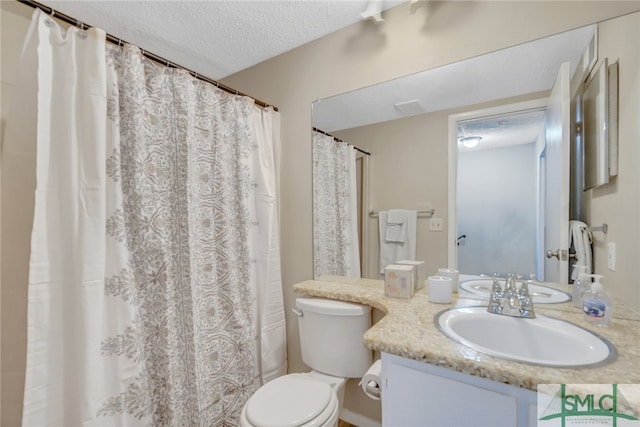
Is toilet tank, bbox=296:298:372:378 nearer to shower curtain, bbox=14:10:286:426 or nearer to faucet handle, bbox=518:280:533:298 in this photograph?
shower curtain, bbox=14:10:286:426

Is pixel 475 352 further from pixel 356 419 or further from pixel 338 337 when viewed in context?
pixel 356 419

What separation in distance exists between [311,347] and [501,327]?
0.90m

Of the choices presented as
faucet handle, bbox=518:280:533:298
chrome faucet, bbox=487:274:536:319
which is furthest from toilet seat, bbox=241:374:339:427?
faucet handle, bbox=518:280:533:298

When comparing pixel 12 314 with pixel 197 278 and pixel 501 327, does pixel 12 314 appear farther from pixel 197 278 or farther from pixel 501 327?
pixel 501 327

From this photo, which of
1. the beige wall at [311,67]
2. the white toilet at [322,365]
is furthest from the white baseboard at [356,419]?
the white toilet at [322,365]

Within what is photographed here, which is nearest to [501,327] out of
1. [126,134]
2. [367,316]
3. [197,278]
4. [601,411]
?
[601,411]

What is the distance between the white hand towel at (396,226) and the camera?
58.1 inches

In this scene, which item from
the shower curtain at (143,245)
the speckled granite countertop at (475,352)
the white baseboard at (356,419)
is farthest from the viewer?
the white baseboard at (356,419)

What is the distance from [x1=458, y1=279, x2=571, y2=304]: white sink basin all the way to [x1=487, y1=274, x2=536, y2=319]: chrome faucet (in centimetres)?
11

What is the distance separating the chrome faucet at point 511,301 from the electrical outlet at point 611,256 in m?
0.26

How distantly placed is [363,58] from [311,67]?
0.36m

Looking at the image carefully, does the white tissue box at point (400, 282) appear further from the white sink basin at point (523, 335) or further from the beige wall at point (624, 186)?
the beige wall at point (624, 186)

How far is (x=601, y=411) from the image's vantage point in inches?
23.5

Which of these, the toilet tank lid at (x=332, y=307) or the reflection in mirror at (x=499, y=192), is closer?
the reflection in mirror at (x=499, y=192)
